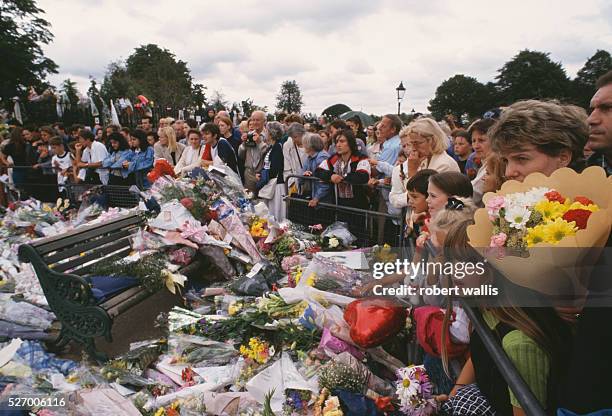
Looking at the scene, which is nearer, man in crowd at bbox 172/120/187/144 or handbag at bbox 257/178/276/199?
handbag at bbox 257/178/276/199

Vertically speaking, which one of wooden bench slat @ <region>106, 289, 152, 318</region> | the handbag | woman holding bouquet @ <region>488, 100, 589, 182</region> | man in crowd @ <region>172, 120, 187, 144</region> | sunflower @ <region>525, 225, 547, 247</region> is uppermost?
man in crowd @ <region>172, 120, 187, 144</region>

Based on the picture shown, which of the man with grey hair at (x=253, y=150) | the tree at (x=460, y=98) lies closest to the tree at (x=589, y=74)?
the tree at (x=460, y=98)

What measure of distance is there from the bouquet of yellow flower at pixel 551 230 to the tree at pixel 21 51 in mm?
33168

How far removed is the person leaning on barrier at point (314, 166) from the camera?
19.8ft

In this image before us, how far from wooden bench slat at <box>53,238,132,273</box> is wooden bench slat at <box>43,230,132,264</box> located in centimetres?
6

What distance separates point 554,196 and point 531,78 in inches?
2304

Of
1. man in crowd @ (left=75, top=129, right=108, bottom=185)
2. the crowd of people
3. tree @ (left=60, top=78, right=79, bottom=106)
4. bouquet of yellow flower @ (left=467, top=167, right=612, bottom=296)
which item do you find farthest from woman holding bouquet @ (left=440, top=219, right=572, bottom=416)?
tree @ (left=60, top=78, right=79, bottom=106)

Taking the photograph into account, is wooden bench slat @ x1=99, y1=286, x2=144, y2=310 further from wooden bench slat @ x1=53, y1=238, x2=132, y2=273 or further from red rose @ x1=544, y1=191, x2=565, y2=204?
red rose @ x1=544, y1=191, x2=565, y2=204

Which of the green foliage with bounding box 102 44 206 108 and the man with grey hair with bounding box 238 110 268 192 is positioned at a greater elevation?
the green foliage with bounding box 102 44 206 108

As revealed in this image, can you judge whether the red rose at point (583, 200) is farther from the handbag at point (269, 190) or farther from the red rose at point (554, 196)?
the handbag at point (269, 190)

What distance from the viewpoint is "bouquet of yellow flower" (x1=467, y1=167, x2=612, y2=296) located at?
1157 mm

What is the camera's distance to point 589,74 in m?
46.5

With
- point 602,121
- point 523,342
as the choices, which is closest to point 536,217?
point 523,342

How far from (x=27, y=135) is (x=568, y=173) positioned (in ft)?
44.3
